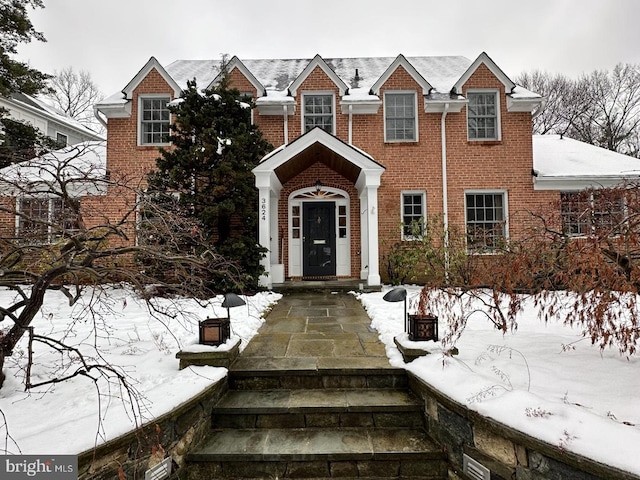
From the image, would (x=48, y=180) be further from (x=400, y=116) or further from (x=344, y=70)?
(x=344, y=70)

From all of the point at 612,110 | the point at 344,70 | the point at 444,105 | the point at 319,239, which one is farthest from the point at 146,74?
the point at 612,110

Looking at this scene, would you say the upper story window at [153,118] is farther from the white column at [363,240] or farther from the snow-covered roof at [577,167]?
the snow-covered roof at [577,167]

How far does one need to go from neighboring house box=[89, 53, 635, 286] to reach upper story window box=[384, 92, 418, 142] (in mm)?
32

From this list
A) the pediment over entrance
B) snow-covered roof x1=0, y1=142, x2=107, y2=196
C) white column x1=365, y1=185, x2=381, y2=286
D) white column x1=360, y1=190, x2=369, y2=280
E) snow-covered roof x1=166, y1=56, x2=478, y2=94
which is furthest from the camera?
snow-covered roof x1=166, y1=56, x2=478, y2=94

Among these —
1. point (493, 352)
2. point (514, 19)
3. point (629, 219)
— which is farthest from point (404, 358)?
point (514, 19)

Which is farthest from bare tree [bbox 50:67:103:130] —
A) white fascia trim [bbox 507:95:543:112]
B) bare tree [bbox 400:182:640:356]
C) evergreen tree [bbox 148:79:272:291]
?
bare tree [bbox 400:182:640:356]

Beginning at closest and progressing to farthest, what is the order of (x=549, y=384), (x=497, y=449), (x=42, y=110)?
(x=497, y=449)
(x=549, y=384)
(x=42, y=110)

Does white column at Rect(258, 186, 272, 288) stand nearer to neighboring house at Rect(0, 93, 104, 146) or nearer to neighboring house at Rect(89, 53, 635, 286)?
neighboring house at Rect(89, 53, 635, 286)

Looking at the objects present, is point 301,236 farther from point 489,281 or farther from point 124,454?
point 124,454

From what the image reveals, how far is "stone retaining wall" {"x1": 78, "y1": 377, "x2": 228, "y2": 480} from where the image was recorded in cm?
200

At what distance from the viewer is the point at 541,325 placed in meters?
4.68

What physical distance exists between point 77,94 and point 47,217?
977 inches

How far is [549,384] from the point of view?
8.93 feet

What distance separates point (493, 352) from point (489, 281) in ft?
3.06
